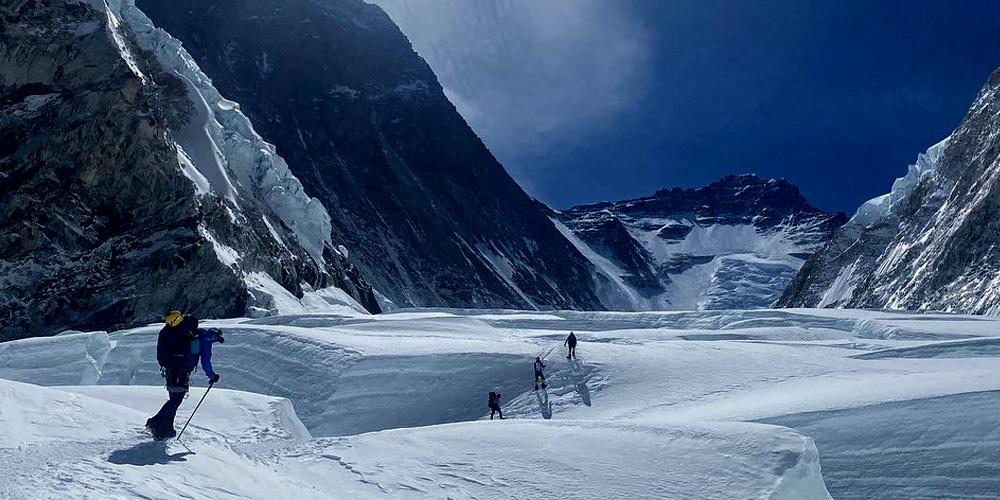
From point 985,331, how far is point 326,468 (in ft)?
→ 104

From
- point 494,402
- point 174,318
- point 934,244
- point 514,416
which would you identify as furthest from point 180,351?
point 934,244

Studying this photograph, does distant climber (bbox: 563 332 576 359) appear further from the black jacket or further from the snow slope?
the black jacket

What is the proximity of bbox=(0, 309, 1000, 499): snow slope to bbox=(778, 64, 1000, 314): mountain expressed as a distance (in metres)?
53.3

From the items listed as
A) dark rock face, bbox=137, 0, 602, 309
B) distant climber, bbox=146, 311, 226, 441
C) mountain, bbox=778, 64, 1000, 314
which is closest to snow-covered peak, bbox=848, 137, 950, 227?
mountain, bbox=778, 64, 1000, 314

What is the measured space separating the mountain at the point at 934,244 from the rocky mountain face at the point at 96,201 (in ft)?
189

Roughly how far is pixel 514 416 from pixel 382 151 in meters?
139

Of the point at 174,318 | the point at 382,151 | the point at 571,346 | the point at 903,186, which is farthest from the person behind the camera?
the point at 382,151

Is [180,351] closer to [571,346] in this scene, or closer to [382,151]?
[571,346]

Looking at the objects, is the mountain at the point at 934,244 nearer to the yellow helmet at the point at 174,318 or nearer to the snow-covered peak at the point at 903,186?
the snow-covered peak at the point at 903,186

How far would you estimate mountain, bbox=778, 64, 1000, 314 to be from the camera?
72.9 meters

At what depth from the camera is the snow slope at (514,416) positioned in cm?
885

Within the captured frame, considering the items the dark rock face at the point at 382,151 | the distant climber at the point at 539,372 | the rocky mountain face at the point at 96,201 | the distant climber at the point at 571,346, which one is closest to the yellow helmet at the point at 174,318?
the distant climber at the point at 539,372

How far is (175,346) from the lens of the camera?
9.07 m

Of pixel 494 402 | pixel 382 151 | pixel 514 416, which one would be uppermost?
pixel 382 151
